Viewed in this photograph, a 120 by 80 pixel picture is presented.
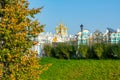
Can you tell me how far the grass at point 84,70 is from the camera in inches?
563

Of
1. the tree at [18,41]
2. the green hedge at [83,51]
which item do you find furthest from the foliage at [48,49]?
the tree at [18,41]

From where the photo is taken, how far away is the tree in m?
8.90

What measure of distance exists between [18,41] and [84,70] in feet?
21.4

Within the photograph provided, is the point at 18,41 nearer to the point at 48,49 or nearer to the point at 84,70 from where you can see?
the point at 84,70

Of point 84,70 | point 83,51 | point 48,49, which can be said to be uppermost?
point 48,49

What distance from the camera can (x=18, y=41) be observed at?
29.3 feet

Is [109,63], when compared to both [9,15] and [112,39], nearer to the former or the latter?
[112,39]

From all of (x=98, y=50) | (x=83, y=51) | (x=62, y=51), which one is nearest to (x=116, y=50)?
(x=98, y=50)

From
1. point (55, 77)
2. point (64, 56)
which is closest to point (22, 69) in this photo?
point (55, 77)

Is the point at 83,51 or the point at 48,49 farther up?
the point at 48,49

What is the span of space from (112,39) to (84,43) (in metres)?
1.54

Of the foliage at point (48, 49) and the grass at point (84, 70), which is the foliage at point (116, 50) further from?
the foliage at point (48, 49)

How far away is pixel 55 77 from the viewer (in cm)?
1454

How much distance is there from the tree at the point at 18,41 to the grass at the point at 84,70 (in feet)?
16.9
